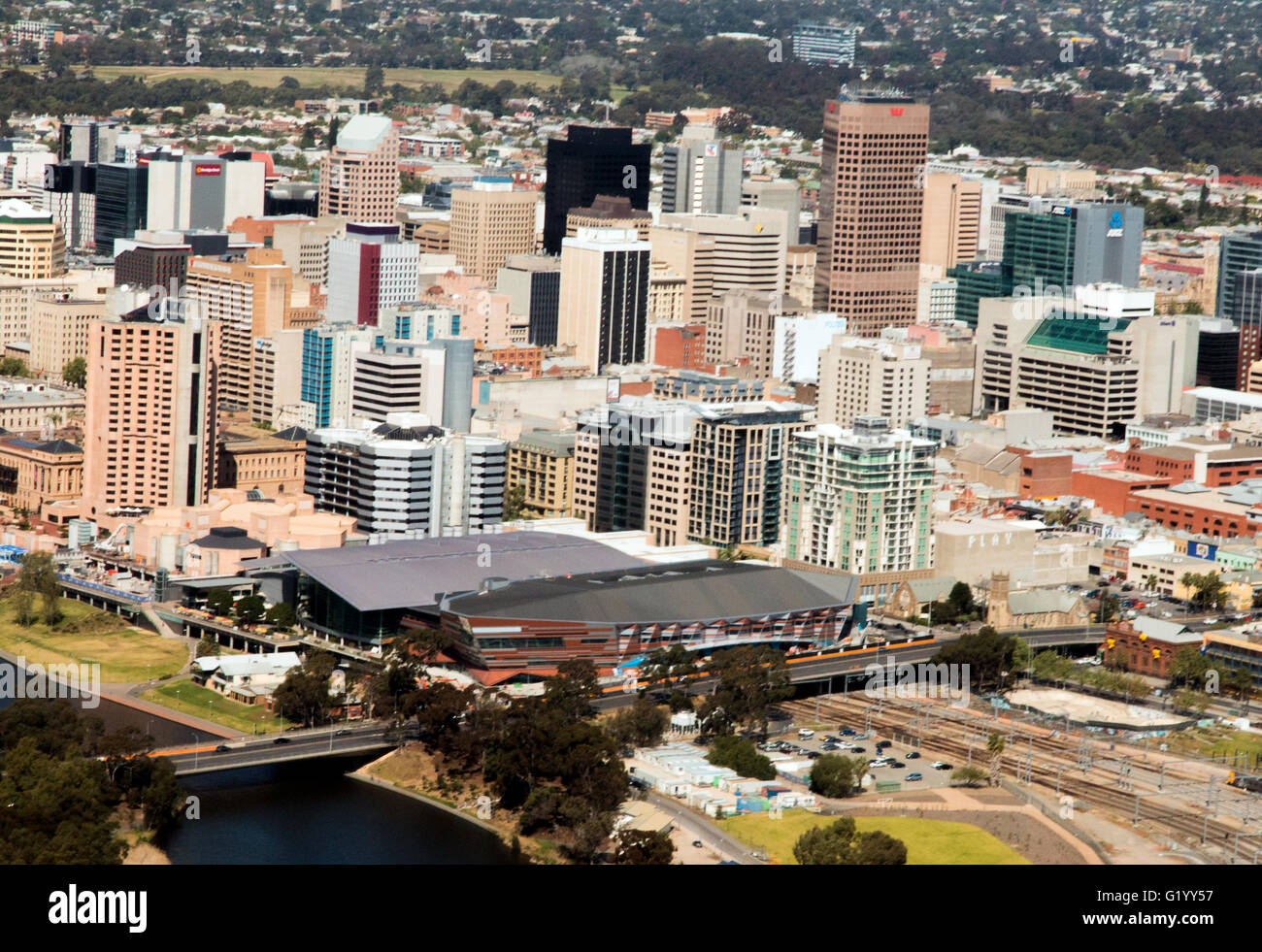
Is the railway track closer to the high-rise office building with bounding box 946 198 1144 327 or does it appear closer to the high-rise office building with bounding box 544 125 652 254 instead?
the high-rise office building with bounding box 946 198 1144 327

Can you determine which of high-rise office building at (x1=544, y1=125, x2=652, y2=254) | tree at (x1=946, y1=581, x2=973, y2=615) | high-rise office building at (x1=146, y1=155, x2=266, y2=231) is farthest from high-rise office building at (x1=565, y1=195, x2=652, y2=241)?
tree at (x1=946, y1=581, x2=973, y2=615)

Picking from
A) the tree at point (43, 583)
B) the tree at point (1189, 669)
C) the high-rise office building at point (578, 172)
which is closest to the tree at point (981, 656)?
the tree at point (1189, 669)

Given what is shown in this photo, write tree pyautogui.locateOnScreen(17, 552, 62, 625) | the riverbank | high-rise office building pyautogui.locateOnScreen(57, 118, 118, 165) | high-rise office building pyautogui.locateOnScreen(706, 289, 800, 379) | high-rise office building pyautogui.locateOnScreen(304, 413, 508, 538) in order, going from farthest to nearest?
1. high-rise office building pyautogui.locateOnScreen(57, 118, 118, 165)
2. high-rise office building pyautogui.locateOnScreen(706, 289, 800, 379)
3. high-rise office building pyautogui.locateOnScreen(304, 413, 508, 538)
4. tree pyautogui.locateOnScreen(17, 552, 62, 625)
5. the riverbank

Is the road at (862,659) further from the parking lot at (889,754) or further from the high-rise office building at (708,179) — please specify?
the high-rise office building at (708,179)

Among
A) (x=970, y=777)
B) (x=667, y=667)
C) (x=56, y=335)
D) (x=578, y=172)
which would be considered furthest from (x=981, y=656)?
(x=578, y=172)
